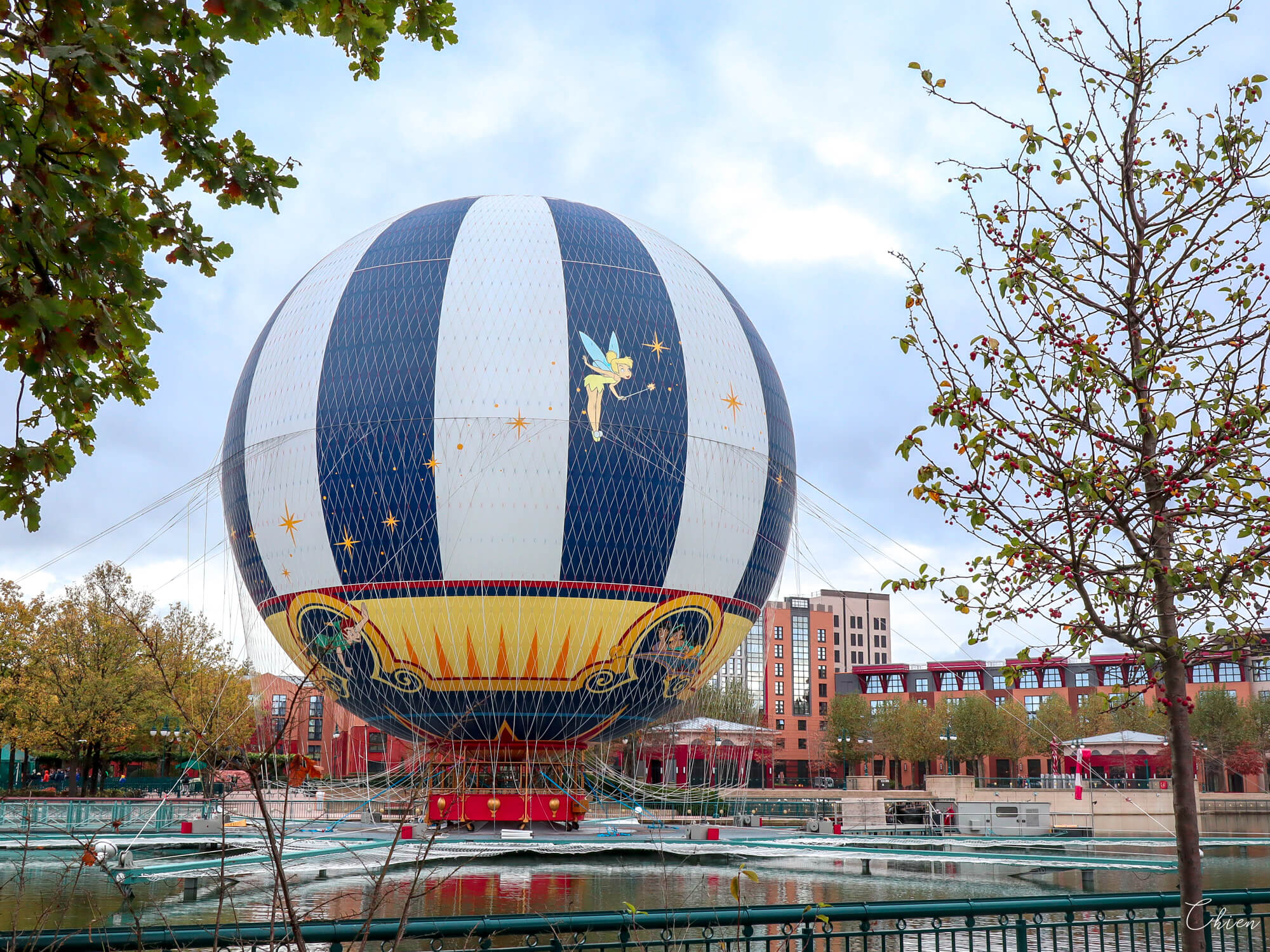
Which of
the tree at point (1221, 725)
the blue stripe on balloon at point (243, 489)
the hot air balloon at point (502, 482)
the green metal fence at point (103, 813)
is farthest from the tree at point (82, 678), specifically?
the tree at point (1221, 725)

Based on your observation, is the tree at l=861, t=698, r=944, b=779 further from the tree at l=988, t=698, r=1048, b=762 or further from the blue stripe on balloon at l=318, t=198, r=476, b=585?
the blue stripe on balloon at l=318, t=198, r=476, b=585

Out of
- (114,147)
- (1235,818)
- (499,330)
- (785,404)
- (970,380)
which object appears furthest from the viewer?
(1235,818)

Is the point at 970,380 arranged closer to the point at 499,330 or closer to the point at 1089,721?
the point at 499,330

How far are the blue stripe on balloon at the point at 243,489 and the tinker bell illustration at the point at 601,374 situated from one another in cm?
768

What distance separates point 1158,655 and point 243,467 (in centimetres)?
2071

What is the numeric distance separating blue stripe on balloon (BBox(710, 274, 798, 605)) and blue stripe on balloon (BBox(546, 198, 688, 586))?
2.85 m

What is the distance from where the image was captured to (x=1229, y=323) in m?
6.52

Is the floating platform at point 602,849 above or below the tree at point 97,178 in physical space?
below

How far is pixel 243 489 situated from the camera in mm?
23969

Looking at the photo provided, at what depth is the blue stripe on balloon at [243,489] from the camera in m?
23.8

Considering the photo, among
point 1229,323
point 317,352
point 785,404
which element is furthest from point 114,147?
point 785,404

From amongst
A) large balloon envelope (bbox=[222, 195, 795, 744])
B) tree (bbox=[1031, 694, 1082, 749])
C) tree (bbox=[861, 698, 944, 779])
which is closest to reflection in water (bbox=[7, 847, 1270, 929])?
large balloon envelope (bbox=[222, 195, 795, 744])

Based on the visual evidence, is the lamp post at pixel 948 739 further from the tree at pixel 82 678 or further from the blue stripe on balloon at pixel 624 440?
the blue stripe on balloon at pixel 624 440

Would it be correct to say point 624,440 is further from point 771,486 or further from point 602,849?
point 602,849
